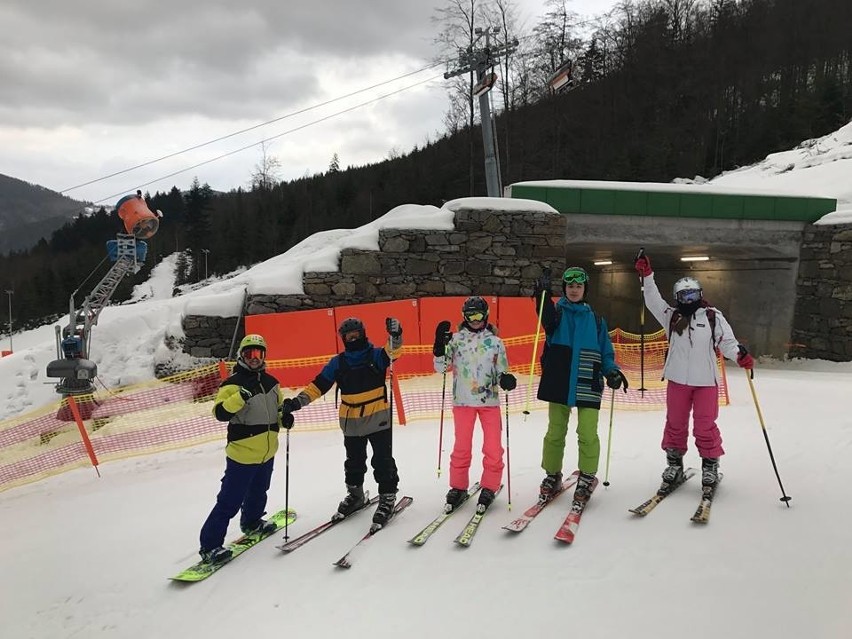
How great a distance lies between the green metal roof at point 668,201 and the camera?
36.9ft

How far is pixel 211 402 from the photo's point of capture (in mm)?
8547

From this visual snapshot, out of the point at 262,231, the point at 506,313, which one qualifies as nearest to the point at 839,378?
the point at 506,313

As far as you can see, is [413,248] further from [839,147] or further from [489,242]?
[839,147]

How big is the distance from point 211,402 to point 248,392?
5.39m

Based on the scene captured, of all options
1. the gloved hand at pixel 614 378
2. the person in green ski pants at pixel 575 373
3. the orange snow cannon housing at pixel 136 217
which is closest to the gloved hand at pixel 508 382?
the person in green ski pants at pixel 575 373

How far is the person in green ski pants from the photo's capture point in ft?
13.1

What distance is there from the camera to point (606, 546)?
3.48 metres

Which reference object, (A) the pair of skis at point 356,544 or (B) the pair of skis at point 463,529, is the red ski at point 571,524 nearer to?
(B) the pair of skis at point 463,529

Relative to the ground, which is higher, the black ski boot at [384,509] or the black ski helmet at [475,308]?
the black ski helmet at [475,308]

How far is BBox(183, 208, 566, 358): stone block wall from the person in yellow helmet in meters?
6.38

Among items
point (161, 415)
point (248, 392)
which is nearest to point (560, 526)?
point (248, 392)

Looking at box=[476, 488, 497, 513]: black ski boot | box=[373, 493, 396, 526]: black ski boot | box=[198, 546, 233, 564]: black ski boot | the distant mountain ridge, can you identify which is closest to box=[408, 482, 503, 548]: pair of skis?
box=[476, 488, 497, 513]: black ski boot

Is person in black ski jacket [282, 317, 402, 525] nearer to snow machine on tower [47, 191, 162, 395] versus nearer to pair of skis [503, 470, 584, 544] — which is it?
pair of skis [503, 470, 584, 544]

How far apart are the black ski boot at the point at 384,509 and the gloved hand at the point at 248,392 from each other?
52.2 inches
